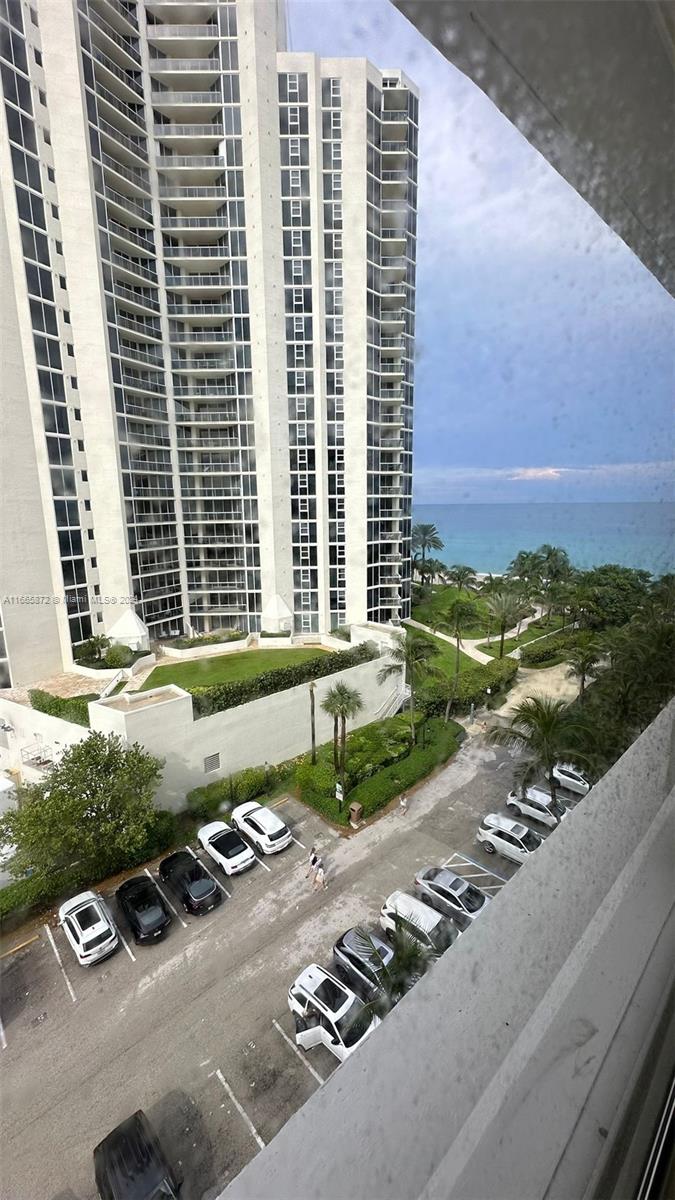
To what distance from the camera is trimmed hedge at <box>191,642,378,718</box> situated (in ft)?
8.25

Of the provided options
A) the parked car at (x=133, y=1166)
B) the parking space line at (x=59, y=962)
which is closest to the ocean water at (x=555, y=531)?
the parked car at (x=133, y=1166)

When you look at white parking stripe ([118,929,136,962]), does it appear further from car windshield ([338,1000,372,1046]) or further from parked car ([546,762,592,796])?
parked car ([546,762,592,796])

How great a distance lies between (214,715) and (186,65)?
6.18 meters

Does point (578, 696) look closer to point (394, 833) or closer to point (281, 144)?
point (394, 833)

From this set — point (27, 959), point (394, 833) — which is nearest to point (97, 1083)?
point (27, 959)

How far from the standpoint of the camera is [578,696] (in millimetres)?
1057

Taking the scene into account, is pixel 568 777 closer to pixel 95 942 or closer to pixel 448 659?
pixel 95 942

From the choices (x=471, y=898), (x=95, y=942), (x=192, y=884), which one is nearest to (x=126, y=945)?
(x=95, y=942)

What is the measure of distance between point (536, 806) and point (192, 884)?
1092 mm

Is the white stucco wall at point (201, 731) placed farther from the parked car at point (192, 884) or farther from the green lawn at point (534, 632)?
the green lawn at point (534, 632)

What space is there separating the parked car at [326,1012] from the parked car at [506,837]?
321 mm

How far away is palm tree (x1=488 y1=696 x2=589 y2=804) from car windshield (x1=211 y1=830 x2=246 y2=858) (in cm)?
86

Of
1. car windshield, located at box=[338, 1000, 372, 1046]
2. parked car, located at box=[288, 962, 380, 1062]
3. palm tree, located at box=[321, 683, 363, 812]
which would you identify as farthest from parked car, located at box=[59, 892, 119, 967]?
palm tree, located at box=[321, 683, 363, 812]

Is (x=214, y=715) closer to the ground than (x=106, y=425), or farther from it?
closer to the ground
